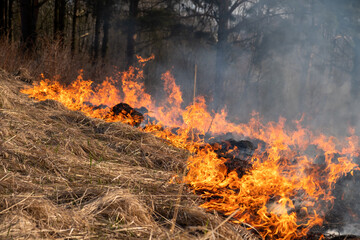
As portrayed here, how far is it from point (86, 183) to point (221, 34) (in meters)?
9.98

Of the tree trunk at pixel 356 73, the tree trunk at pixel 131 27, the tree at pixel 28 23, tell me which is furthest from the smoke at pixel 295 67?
the tree at pixel 28 23

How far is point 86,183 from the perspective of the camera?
8.44ft

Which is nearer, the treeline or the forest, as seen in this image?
the forest

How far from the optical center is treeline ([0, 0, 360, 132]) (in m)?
10.9

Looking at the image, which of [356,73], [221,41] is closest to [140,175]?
[221,41]

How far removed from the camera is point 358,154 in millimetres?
5496

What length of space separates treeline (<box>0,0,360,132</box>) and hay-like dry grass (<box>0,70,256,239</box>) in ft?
12.0

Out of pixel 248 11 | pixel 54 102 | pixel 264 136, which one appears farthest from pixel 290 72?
pixel 54 102

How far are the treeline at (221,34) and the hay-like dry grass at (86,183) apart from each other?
3.67m

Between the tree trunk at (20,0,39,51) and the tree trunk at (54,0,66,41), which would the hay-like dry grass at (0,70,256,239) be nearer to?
the tree trunk at (20,0,39,51)

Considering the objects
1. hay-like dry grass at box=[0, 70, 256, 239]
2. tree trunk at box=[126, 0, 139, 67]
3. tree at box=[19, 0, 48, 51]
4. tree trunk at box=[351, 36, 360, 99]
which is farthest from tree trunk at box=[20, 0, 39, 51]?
tree trunk at box=[351, 36, 360, 99]

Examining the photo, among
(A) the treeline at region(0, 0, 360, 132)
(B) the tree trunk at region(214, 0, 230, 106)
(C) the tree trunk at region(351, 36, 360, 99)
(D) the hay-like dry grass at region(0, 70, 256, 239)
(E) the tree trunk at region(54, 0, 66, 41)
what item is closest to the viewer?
(D) the hay-like dry grass at region(0, 70, 256, 239)

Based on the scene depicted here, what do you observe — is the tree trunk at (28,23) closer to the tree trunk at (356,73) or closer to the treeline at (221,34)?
the treeline at (221,34)

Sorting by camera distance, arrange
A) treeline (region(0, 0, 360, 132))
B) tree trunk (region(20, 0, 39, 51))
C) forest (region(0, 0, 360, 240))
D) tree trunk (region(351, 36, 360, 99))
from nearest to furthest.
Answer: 1. forest (region(0, 0, 360, 240))
2. tree trunk (region(20, 0, 39, 51))
3. treeline (region(0, 0, 360, 132))
4. tree trunk (region(351, 36, 360, 99))
